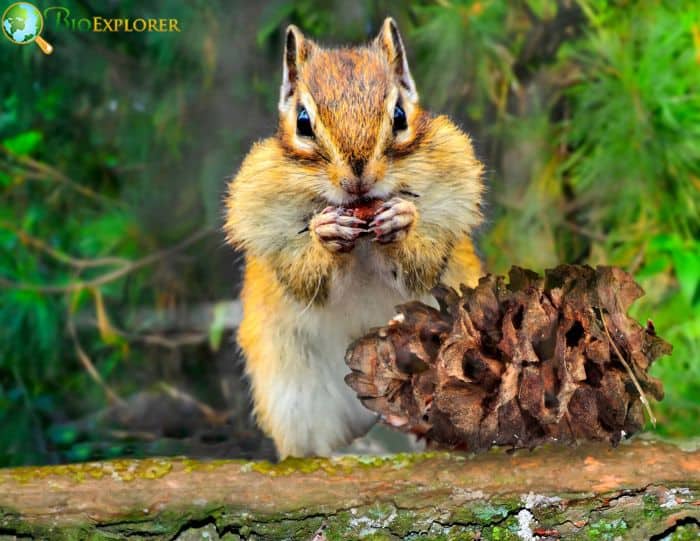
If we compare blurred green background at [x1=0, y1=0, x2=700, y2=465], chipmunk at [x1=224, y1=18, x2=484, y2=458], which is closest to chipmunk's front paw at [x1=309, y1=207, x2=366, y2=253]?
chipmunk at [x1=224, y1=18, x2=484, y2=458]

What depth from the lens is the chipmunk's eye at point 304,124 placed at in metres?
0.61

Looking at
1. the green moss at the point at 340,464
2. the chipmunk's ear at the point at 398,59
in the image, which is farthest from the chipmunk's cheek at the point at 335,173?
the green moss at the point at 340,464

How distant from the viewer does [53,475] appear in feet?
2.06

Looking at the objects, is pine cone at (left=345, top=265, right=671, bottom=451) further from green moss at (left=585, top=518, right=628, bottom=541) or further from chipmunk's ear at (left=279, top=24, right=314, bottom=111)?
chipmunk's ear at (left=279, top=24, right=314, bottom=111)

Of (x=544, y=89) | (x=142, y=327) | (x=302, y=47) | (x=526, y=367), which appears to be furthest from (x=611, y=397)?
(x=142, y=327)

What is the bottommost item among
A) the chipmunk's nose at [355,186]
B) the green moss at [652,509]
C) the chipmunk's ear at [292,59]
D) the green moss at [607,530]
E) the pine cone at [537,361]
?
the green moss at [607,530]

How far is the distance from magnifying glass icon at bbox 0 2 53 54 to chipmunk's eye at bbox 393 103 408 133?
52 cm

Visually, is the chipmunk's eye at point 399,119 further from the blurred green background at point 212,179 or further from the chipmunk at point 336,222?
the blurred green background at point 212,179

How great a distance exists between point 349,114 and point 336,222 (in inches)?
3.3

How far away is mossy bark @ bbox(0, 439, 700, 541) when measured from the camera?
0.58 metres

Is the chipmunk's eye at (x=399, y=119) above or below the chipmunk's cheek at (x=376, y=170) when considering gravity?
above

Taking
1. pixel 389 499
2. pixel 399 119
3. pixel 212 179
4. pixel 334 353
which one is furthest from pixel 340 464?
pixel 212 179

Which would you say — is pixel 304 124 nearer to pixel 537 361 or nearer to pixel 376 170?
pixel 376 170

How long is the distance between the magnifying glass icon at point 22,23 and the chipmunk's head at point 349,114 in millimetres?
420
